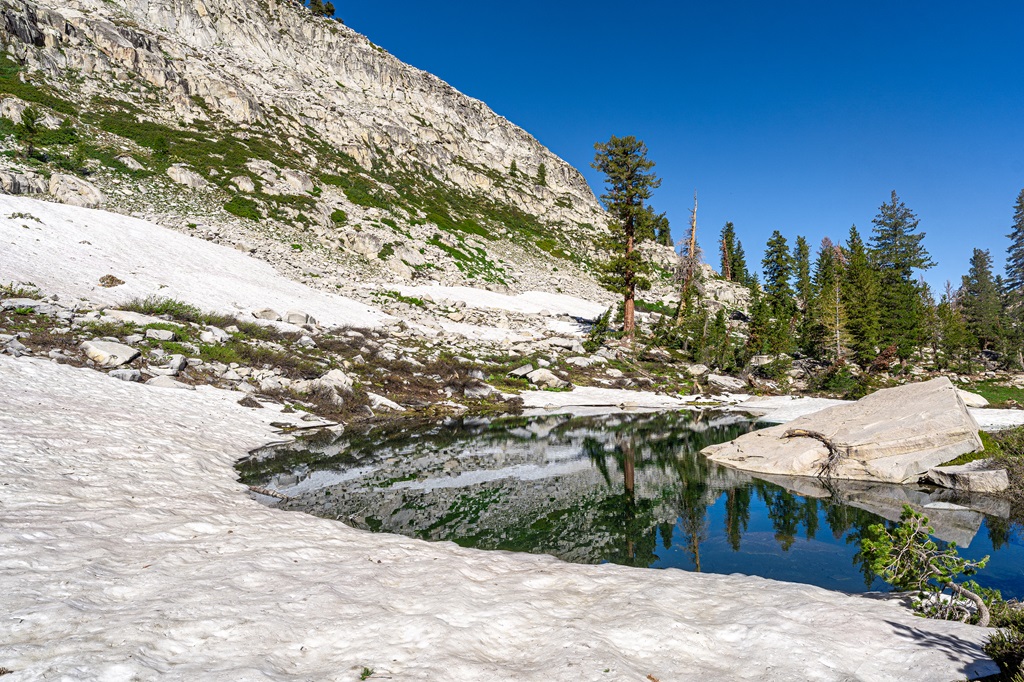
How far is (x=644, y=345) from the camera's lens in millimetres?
49344

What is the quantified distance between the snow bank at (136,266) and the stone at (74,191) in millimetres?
3633

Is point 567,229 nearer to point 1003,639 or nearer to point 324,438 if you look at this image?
point 324,438

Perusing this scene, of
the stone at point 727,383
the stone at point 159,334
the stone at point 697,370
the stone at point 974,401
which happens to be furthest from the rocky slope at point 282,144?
the stone at point 974,401

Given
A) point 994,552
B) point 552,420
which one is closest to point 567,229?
point 552,420

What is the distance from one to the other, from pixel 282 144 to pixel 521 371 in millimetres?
57618

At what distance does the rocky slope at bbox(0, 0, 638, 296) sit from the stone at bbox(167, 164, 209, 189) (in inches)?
8.0

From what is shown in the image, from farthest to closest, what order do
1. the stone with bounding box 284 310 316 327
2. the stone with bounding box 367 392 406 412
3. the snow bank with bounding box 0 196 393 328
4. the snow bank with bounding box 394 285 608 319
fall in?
1. the snow bank with bounding box 394 285 608 319
2. the stone with bounding box 284 310 316 327
3. the snow bank with bounding box 0 196 393 328
4. the stone with bounding box 367 392 406 412

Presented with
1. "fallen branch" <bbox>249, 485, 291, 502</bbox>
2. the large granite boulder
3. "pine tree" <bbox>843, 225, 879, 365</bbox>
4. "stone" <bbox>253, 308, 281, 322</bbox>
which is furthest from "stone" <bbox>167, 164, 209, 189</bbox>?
"pine tree" <bbox>843, 225, 879, 365</bbox>

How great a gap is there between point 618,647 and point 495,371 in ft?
102

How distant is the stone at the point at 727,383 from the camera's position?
41344 millimetres

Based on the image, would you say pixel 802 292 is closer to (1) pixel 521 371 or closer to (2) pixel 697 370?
(2) pixel 697 370

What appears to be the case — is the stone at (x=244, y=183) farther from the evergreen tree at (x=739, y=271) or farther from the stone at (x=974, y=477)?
the evergreen tree at (x=739, y=271)

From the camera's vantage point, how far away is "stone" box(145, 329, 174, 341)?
24.5m

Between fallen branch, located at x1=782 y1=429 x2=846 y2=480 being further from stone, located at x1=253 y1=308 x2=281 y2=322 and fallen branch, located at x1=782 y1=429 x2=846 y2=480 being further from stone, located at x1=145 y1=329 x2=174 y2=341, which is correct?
stone, located at x1=253 y1=308 x2=281 y2=322
